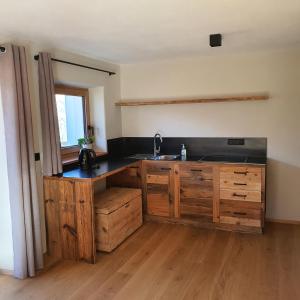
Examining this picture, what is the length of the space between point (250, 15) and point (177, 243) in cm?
234

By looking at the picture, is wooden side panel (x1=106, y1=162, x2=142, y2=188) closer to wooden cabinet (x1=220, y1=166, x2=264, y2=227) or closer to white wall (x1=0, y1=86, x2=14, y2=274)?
wooden cabinet (x1=220, y1=166, x2=264, y2=227)

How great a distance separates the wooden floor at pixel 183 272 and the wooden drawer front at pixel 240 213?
158 mm

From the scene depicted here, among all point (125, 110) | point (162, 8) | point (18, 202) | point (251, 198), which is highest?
point (162, 8)

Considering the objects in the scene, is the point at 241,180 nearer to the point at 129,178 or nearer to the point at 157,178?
the point at 157,178

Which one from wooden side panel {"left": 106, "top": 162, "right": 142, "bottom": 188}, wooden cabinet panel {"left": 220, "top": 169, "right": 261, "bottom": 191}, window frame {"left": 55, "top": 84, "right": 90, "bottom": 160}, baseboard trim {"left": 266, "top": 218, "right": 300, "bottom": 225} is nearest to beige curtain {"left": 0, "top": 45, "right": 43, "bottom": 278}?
window frame {"left": 55, "top": 84, "right": 90, "bottom": 160}

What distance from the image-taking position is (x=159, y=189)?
3.89 m

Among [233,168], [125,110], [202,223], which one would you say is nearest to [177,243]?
[202,223]

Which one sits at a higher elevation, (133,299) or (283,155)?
(283,155)

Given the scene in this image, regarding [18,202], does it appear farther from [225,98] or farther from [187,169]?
[225,98]

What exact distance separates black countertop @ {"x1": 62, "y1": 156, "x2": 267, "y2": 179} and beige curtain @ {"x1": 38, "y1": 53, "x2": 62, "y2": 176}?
20cm

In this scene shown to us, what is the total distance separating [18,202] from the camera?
2613 millimetres

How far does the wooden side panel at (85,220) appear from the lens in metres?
2.86

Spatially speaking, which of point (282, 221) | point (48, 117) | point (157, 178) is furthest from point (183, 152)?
point (48, 117)

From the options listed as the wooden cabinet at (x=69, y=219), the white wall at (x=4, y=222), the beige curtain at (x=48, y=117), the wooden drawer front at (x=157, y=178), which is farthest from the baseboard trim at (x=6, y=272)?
the wooden drawer front at (x=157, y=178)
